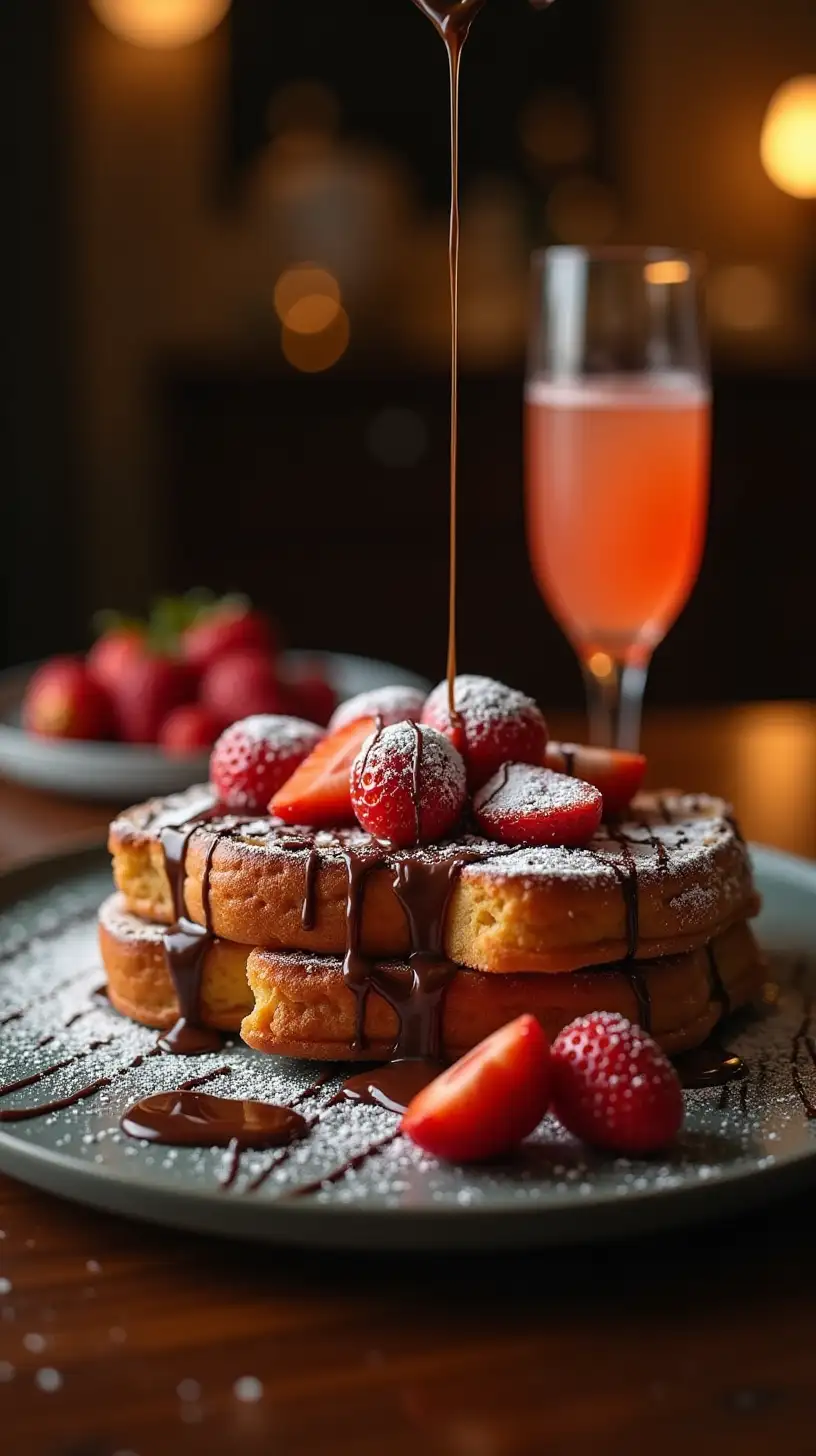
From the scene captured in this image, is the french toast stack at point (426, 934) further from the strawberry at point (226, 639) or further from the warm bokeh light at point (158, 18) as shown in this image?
the warm bokeh light at point (158, 18)

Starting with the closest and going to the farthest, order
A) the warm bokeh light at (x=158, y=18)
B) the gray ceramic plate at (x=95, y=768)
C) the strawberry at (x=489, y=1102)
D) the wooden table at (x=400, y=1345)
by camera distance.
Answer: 1. the wooden table at (x=400, y=1345)
2. the strawberry at (x=489, y=1102)
3. the gray ceramic plate at (x=95, y=768)
4. the warm bokeh light at (x=158, y=18)

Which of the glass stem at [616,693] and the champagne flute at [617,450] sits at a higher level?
the champagne flute at [617,450]

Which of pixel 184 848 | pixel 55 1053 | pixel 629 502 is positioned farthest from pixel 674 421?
pixel 55 1053

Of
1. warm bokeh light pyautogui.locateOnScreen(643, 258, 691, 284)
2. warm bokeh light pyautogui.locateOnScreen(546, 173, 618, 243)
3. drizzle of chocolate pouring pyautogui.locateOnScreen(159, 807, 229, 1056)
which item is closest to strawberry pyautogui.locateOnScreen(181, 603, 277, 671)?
warm bokeh light pyautogui.locateOnScreen(643, 258, 691, 284)

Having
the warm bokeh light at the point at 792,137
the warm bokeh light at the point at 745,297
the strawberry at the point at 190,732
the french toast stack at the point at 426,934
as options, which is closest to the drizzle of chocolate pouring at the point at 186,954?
the french toast stack at the point at 426,934

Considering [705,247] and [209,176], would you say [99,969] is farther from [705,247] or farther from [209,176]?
[705,247]
